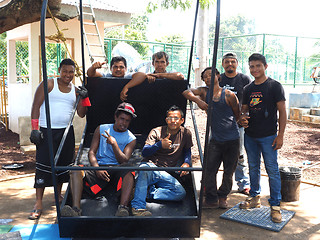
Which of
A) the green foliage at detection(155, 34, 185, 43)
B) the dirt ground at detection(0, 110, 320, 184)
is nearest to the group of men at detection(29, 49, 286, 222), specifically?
the dirt ground at detection(0, 110, 320, 184)

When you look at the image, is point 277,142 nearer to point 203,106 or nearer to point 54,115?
point 203,106

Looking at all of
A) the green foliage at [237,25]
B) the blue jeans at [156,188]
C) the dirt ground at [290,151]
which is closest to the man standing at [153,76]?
the blue jeans at [156,188]

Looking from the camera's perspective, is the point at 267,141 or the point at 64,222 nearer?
the point at 64,222

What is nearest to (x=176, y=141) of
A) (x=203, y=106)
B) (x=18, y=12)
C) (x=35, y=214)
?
(x=203, y=106)

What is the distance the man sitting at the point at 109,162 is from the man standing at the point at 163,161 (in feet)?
0.43

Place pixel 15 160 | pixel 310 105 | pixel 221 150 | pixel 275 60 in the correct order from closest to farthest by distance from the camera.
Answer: pixel 221 150
pixel 15 160
pixel 310 105
pixel 275 60

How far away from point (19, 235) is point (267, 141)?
275 cm

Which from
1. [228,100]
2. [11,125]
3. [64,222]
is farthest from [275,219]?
[11,125]

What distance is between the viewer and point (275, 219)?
3939 millimetres

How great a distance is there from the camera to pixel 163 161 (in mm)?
3918

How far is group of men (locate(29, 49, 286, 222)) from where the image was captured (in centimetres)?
369

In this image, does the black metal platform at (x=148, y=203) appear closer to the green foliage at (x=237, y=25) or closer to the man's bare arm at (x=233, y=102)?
the man's bare arm at (x=233, y=102)

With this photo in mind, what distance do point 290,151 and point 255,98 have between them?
15.9ft

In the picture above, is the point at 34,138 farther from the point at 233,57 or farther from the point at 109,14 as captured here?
the point at 109,14
